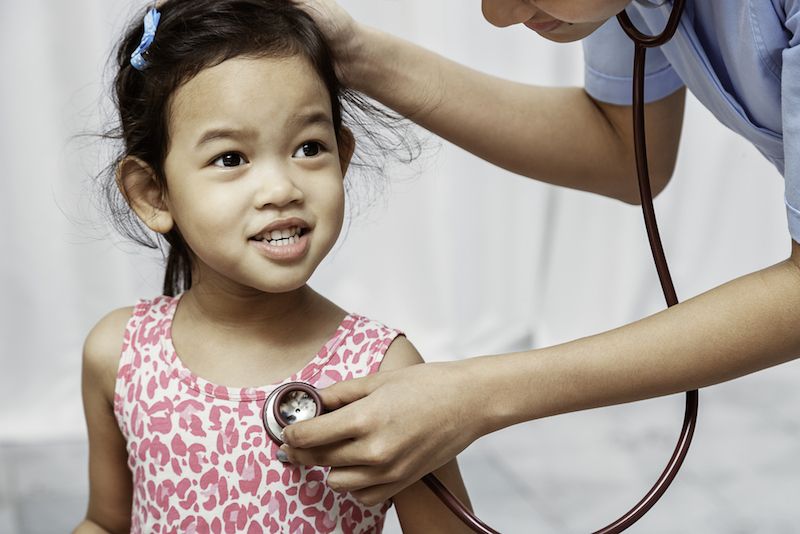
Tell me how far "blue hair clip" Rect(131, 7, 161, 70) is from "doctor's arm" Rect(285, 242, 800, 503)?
417 mm

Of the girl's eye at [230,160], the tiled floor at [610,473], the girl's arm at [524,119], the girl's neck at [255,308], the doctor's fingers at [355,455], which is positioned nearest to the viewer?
the doctor's fingers at [355,455]

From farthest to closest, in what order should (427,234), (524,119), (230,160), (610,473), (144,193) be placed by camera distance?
1. (427,234)
2. (610,473)
3. (524,119)
4. (144,193)
5. (230,160)

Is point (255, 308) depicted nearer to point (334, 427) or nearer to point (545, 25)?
point (334, 427)

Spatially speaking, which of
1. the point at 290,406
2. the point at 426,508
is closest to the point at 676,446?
the point at 426,508

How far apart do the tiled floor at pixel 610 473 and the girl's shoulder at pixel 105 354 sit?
29.7 inches

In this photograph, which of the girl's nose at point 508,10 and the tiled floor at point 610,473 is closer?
the girl's nose at point 508,10

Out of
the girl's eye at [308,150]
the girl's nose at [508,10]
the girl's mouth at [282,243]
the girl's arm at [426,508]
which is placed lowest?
the girl's arm at [426,508]

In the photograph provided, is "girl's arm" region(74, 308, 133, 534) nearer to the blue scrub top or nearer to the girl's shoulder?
the girl's shoulder

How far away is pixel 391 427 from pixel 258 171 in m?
0.30

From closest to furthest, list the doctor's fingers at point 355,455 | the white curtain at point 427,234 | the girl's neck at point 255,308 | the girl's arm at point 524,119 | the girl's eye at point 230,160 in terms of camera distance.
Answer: the doctor's fingers at point 355,455
the girl's eye at point 230,160
the girl's neck at point 255,308
the girl's arm at point 524,119
the white curtain at point 427,234

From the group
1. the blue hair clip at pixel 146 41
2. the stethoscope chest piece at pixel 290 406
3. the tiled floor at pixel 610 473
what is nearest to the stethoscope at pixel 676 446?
the stethoscope chest piece at pixel 290 406

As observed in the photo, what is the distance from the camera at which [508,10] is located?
116 centimetres

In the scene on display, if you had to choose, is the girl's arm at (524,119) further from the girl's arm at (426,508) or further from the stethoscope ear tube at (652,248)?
the girl's arm at (426,508)

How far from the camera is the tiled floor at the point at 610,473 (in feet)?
6.48
